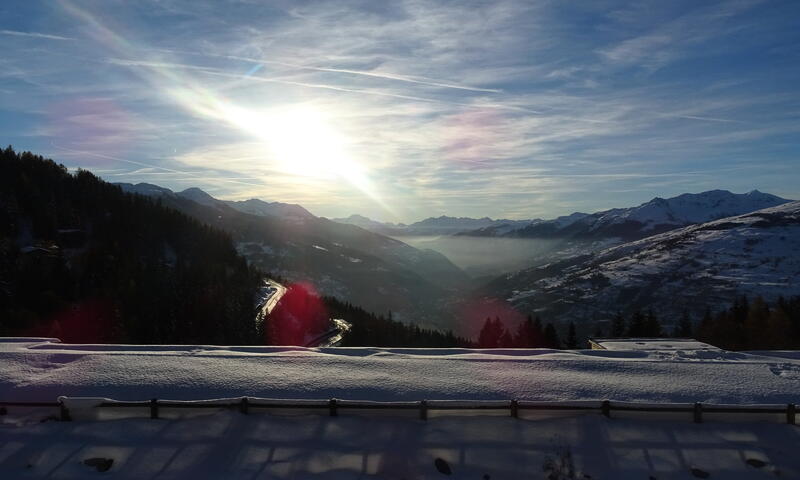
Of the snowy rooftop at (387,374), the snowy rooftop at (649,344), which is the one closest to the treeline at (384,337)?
the snowy rooftop at (649,344)

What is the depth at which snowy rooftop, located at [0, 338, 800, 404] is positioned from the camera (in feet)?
58.3

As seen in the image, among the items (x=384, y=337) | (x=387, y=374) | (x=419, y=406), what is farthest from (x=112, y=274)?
(x=419, y=406)

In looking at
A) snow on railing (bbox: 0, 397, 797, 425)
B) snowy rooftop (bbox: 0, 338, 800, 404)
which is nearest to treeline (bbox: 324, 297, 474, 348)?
snowy rooftop (bbox: 0, 338, 800, 404)

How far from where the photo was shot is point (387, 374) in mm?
19516

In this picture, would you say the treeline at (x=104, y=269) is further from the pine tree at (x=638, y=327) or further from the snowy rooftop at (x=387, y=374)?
the pine tree at (x=638, y=327)

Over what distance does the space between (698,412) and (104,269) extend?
339 ft

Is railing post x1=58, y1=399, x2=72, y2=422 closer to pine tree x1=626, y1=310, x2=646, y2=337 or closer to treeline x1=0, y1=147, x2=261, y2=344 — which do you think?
treeline x1=0, y1=147, x2=261, y2=344

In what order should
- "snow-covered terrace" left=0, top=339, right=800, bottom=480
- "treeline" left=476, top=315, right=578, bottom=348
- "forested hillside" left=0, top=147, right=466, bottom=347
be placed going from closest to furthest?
"snow-covered terrace" left=0, top=339, right=800, bottom=480, "forested hillside" left=0, top=147, right=466, bottom=347, "treeline" left=476, top=315, right=578, bottom=348

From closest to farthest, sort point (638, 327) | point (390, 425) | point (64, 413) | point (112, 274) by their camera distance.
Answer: point (390, 425)
point (64, 413)
point (638, 327)
point (112, 274)

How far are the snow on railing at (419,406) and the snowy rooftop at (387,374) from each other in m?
1.29

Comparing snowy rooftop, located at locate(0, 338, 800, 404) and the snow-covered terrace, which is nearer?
the snow-covered terrace

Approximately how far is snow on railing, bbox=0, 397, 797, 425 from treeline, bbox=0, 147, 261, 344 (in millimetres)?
52056

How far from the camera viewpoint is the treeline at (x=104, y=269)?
74.1 meters

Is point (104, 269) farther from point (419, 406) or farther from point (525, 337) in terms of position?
point (419, 406)
